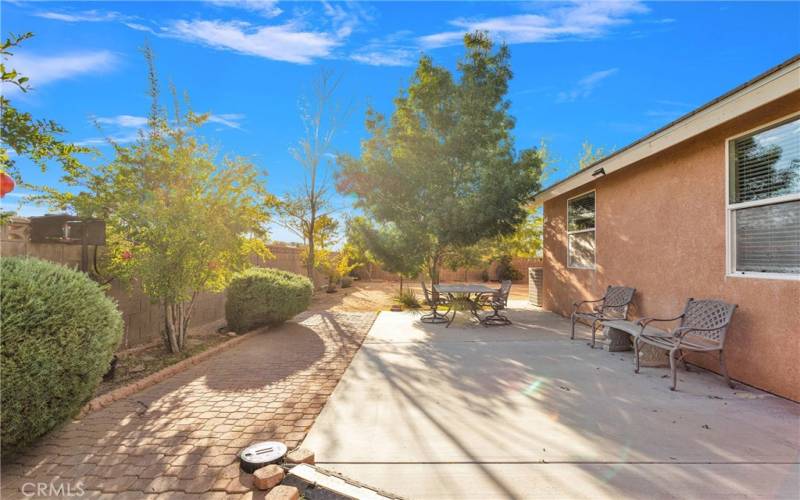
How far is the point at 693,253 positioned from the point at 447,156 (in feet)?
20.2

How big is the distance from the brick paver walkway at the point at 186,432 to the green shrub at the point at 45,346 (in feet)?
1.04

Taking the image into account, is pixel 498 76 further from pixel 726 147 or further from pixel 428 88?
pixel 726 147

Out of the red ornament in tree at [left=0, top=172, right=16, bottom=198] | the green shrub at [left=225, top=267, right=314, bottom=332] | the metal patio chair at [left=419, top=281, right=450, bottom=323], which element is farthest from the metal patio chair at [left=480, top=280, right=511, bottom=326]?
the red ornament in tree at [left=0, top=172, right=16, bottom=198]

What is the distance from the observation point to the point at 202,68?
21.9ft

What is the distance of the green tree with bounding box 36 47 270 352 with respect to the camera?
4.69 metres

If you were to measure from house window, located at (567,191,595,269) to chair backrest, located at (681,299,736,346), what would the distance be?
10.0ft

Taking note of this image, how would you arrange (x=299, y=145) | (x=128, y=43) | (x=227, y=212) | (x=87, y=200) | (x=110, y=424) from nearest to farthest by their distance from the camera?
(x=110, y=424), (x=87, y=200), (x=227, y=212), (x=128, y=43), (x=299, y=145)

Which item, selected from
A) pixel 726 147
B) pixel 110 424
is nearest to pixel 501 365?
pixel 726 147

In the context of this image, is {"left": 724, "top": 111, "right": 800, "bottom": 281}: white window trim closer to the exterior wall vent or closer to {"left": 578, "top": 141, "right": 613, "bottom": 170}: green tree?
the exterior wall vent

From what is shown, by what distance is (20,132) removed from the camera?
9.21 ft

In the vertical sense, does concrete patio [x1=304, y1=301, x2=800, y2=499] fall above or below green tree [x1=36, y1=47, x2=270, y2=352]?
below

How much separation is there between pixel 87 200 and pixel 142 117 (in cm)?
186

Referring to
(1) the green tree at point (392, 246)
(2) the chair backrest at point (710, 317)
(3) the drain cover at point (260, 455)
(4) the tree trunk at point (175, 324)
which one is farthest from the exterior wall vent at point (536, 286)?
(3) the drain cover at point (260, 455)

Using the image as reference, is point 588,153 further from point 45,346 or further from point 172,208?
point 45,346
